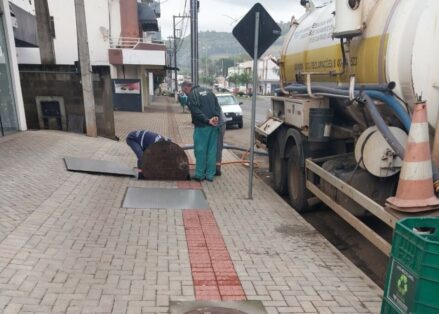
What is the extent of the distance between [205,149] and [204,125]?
46 centimetres

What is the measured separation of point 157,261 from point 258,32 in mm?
3785

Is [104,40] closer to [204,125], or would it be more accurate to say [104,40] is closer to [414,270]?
[204,125]

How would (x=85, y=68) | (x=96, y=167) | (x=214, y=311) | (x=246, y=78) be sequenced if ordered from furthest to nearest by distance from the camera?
(x=246, y=78)
(x=85, y=68)
(x=96, y=167)
(x=214, y=311)

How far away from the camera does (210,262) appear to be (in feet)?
13.6

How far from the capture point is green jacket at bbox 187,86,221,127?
725cm

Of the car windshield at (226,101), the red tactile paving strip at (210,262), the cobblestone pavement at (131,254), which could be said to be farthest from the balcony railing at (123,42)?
the red tactile paving strip at (210,262)

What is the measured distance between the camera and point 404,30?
12.8ft

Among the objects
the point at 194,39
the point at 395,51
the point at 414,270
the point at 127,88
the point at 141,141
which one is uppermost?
the point at 194,39

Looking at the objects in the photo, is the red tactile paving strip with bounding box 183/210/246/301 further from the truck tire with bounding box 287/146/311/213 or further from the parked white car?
the parked white car

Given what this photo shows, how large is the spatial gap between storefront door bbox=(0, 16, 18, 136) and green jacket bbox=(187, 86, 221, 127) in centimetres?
553

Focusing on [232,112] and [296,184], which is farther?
[232,112]

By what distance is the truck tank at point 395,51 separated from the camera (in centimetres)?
369

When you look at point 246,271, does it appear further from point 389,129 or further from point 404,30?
point 404,30

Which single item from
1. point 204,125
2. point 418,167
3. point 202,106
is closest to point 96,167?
point 204,125
